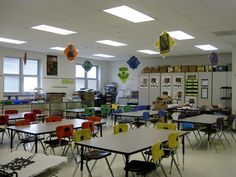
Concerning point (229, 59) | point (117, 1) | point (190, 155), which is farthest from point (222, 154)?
point (229, 59)

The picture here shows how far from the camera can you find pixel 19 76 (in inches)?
452

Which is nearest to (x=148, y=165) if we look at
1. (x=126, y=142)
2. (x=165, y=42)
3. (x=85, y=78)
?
(x=126, y=142)

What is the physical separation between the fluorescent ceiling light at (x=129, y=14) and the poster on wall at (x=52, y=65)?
7096 mm

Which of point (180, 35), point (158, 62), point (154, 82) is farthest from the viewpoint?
point (158, 62)

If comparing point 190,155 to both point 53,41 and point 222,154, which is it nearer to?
point 222,154

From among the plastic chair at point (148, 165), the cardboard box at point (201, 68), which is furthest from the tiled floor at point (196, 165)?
the cardboard box at point (201, 68)

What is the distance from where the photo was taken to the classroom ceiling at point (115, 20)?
4946 millimetres

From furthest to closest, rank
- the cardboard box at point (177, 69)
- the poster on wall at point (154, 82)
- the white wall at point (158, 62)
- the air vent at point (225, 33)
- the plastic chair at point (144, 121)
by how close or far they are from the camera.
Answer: the poster on wall at point (154, 82), the cardboard box at point (177, 69), the white wall at point (158, 62), the plastic chair at point (144, 121), the air vent at point (225, 33)

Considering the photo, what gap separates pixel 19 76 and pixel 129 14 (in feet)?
24.5

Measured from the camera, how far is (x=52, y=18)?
5992 mm

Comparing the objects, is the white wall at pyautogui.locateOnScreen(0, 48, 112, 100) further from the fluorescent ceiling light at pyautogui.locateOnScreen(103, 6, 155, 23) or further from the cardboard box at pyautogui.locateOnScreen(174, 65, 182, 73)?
the fluorescent ceiling light at pyautogui.locateOnScreen(103, 6, 155, 23)

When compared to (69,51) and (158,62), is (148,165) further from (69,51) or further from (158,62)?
(158,62)

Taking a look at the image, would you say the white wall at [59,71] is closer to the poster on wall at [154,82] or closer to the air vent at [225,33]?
the poster on wall at [154,82]

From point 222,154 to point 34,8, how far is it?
17.0ft
